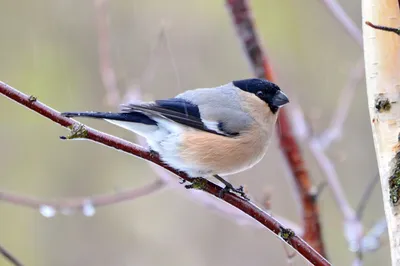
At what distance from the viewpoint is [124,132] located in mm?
3959

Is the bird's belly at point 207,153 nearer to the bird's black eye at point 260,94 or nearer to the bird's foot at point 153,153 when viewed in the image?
the bird's foot at point 153,153

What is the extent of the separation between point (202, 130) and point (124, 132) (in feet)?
7.03

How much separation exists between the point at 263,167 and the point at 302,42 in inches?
40.2

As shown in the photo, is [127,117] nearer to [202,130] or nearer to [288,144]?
[202,130]

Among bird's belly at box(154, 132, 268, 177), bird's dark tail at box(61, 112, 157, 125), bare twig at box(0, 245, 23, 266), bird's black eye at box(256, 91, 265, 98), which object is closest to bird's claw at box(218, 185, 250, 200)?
bird's belly at box(154, 132, 268, 177)

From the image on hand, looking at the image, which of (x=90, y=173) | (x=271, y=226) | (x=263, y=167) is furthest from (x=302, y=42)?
(x=271, y=226)

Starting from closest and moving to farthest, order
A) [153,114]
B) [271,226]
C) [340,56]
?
[271,226]
[153,114]
[340,56]

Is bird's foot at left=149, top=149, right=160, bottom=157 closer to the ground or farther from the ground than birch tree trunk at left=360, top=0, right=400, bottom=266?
farther from the ground

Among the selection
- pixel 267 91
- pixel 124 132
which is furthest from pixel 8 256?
pixel 124 132

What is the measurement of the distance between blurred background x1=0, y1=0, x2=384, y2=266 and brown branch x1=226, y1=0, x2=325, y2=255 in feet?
6.25

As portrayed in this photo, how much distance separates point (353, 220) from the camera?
195cm

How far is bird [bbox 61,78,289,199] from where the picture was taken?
1790 mm

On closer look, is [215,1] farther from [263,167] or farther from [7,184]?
[7,184]

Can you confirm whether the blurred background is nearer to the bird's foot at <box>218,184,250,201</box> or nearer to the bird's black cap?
the bird's black cap
